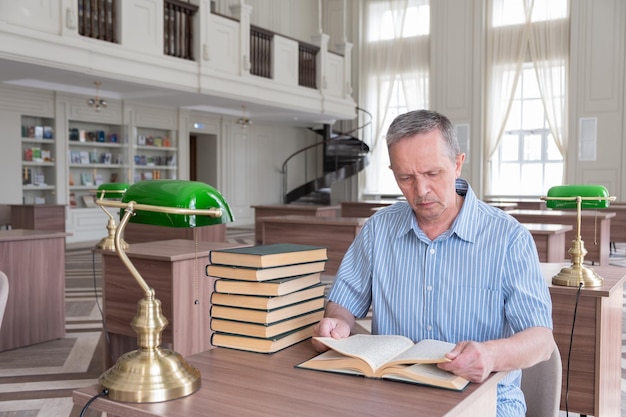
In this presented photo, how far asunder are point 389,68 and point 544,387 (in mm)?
Answer: 14665

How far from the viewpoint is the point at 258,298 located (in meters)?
1.62

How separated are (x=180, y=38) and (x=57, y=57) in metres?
2.50

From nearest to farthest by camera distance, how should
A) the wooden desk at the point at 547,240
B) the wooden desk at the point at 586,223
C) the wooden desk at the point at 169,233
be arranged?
the wooden desk at the point at 547,240 → the wooden desk at the point at 586,223 → the wooden desk at the point at 169,233

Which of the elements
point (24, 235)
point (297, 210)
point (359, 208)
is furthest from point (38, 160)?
point (24, 235)

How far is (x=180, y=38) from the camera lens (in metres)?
10.0

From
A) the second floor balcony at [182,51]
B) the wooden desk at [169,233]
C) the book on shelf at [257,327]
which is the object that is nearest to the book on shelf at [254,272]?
the book on shelf at [257,327]

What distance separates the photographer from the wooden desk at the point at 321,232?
6.54 m

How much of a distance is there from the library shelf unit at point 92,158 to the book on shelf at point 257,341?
10550mm

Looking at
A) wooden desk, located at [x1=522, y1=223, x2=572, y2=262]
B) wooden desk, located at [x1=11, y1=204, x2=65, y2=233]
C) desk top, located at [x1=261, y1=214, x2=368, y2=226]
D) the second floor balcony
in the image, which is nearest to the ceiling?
the second floor balcony

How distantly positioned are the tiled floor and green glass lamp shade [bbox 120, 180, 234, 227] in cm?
207

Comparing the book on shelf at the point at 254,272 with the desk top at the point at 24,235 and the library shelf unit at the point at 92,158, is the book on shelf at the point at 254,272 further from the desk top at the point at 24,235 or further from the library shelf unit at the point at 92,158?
the library shelf unit at the point at 92,158

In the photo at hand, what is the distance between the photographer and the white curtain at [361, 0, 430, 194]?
15.5 metres

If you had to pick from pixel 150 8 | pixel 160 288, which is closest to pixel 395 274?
pixel 160 288

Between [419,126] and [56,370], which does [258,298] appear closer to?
[419,126]
